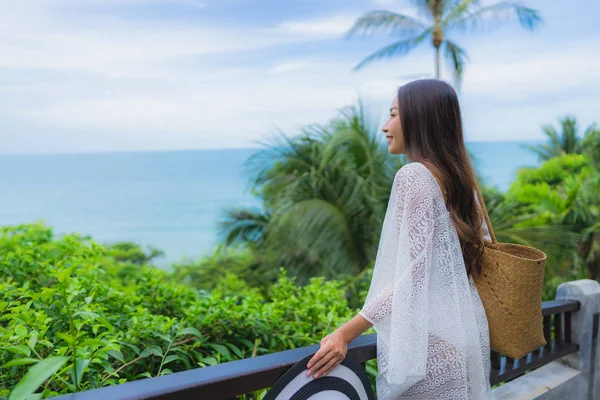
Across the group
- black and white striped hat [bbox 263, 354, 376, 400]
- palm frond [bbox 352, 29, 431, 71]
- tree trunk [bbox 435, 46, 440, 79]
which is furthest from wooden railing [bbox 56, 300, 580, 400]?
palm frond [bbox 352, 29, 431, 71]

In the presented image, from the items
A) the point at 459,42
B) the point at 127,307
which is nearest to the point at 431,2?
the point at 459,42

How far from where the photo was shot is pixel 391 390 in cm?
130

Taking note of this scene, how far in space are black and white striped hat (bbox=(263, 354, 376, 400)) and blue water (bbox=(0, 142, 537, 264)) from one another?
2775 centimetres

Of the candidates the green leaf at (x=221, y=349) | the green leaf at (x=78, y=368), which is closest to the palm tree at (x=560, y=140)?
the green leaf at (x=221, y=349)

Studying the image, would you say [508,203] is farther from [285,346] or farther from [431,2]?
[285,346]

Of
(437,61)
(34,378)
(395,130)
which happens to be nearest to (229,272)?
(437,61)

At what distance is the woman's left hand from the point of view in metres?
1.22

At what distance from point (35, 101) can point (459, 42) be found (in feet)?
198

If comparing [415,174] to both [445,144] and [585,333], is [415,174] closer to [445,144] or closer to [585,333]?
[445,144]

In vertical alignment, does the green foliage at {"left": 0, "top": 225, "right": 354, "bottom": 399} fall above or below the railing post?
above

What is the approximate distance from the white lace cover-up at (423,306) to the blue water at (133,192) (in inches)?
1094

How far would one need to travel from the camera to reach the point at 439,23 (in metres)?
13.2

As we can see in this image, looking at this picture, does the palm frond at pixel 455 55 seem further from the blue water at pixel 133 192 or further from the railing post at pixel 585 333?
the blue water at pixel 133 192

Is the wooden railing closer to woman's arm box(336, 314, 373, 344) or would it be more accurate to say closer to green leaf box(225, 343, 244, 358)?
woman's arm box(336, 314, 373, 344)
